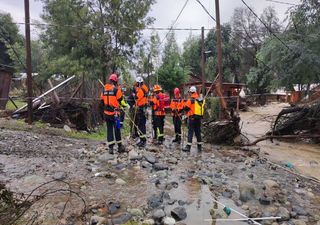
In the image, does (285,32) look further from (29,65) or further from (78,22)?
(78,22)

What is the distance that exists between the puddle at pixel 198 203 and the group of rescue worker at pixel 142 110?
108 inches

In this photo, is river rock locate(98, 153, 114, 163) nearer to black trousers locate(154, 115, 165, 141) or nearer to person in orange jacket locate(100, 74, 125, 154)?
person in orange jacket locate(100, 74, 125, 154)

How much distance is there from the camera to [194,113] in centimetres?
935

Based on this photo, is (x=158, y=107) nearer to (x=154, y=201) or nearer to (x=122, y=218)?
(x=154, y=201)

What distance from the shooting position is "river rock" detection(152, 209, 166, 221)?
4465 mm

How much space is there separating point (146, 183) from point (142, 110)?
397 cm

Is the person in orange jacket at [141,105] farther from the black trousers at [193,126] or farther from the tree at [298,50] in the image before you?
the tree at [298,50]

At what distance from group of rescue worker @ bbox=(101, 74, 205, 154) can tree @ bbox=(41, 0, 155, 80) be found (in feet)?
39.1

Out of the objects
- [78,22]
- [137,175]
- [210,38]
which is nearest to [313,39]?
[137,175]

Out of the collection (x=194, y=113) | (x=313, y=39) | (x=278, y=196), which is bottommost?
(x=278, y=196)

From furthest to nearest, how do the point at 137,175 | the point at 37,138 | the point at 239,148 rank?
the point at 239,148, the point at 37,138, the point at 137,175

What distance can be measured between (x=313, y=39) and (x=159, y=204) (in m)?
10.6

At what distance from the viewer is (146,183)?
5.98 m

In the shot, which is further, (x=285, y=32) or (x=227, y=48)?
(x=227, y=48)
